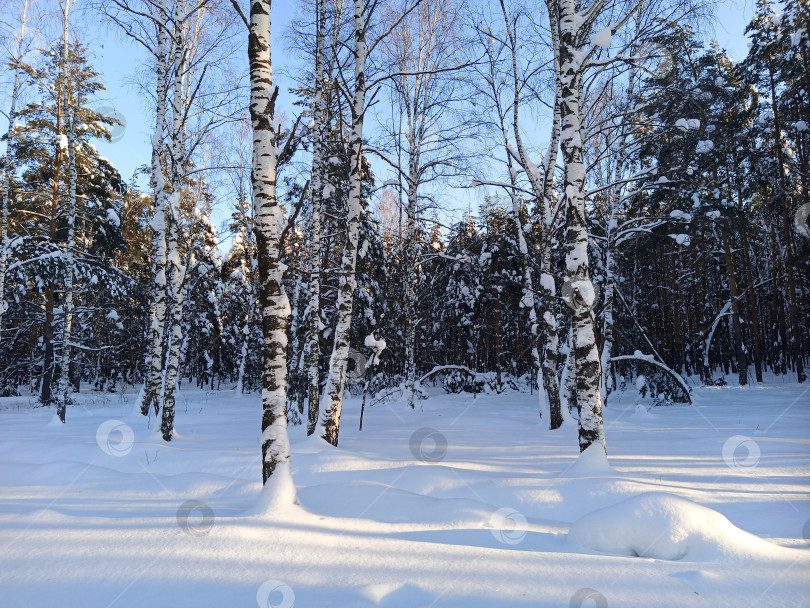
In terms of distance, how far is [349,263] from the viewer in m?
7.89

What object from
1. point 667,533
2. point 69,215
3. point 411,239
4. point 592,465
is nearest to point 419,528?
point 667,533

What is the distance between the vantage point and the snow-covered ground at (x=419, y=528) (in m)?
2.68

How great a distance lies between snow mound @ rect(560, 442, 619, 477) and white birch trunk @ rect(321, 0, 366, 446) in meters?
3.96

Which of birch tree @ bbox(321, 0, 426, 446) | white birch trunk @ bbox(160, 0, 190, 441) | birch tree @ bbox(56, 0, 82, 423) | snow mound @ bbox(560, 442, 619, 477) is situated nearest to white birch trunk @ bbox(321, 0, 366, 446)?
birch tree @ bbox(321, 0, 426, 446)

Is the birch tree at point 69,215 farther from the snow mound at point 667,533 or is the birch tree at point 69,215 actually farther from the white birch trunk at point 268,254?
the snow mound at point 667,533

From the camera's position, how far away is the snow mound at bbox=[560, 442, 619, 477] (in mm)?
5289

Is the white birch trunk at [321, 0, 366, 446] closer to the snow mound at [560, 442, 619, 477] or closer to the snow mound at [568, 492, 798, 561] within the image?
the snow mound at [560, 442, 619, 477]

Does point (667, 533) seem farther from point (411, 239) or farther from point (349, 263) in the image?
point (411, 239)

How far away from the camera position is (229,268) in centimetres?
2605

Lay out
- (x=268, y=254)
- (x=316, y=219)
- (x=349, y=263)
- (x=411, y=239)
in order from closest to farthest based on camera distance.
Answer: (x=268, y=254), (x=349, y=263), (x=316, y=219), (x=411, y=239)

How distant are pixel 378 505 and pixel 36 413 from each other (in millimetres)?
16424

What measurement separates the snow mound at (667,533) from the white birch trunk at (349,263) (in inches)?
198

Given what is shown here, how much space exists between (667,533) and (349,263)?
19.5ft

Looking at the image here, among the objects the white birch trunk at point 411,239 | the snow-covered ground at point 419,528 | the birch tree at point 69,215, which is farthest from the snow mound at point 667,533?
the birch tree at point 69,215
